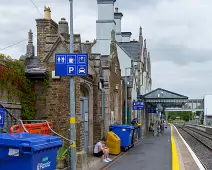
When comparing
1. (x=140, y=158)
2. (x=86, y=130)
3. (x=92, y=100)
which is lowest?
(x=140, y=158)

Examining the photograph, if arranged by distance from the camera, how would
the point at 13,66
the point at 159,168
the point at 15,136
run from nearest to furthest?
the point at 15,136 < the point at 13,66 < the point at 159,168

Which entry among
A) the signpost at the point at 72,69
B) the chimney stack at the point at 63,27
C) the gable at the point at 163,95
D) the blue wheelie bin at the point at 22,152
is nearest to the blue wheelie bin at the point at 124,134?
the chimney stack at the point at 63,27

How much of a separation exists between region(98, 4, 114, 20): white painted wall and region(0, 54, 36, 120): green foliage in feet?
94.6

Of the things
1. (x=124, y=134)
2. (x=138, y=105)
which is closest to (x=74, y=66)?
(x=124, y=134)

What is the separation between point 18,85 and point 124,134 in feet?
30.4

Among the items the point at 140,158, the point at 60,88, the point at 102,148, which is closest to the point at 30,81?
the point at 60,88

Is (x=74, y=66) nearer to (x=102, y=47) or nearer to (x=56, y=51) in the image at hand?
(x=56, y=51)

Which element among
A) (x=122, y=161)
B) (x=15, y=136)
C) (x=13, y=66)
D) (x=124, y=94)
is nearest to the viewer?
(x=15, y=136)

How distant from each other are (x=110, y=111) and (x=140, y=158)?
464 centimetres

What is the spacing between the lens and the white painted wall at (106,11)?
39.6 meters

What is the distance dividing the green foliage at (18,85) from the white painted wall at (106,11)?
28.8 meters

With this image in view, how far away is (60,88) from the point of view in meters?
11.9

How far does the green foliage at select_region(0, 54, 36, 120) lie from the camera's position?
34.1 feet

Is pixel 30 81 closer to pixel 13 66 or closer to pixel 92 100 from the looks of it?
pixel 13 66
